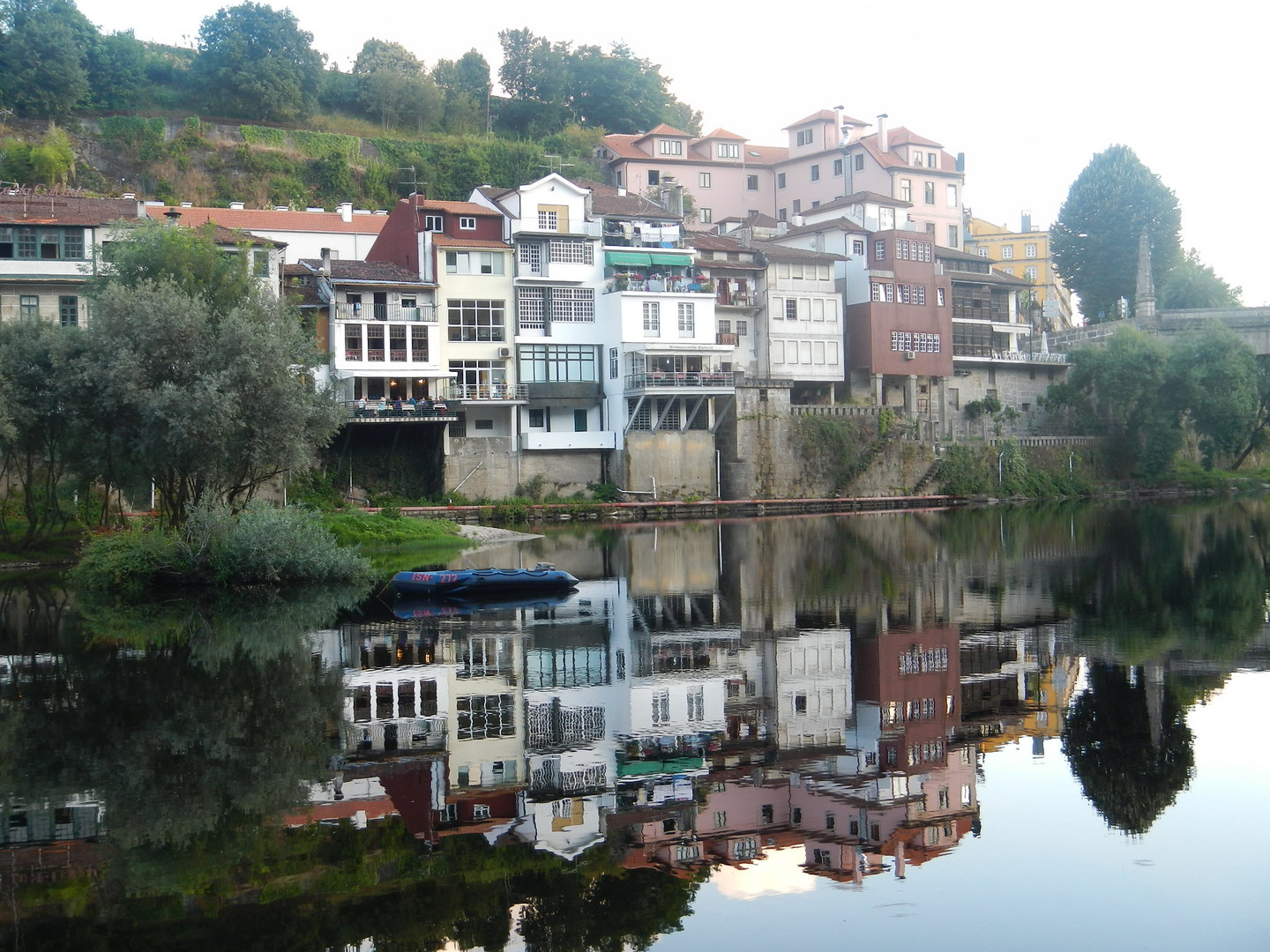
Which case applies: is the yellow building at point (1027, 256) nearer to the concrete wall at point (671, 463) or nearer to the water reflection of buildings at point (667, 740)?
the concrete wall at point (671, 463)

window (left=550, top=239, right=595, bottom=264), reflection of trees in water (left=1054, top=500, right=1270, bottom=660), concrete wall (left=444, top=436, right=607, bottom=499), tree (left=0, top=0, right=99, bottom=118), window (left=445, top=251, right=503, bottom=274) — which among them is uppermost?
tree (left=0, top=0, right=99, bottom=118)

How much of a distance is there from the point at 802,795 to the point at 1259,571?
2335 cm

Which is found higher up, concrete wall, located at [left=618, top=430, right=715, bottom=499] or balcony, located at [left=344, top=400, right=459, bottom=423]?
balcony, located at [left=344, top=400, right=459, bottom=423]

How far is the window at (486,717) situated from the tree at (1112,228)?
8513 centimetres

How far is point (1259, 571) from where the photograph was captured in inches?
1280

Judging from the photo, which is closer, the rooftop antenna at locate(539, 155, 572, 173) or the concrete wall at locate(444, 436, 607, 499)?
the concrete wall at locate(444, 436, 607, 499)

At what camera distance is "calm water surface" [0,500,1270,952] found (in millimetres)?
10539

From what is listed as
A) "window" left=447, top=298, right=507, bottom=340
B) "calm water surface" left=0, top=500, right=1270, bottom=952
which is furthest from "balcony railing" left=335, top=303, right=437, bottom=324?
"calm water surface" left=0, top=500, right=1270, bottom=952

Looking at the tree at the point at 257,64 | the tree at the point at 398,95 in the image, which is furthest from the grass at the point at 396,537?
the tree at the point at 398,95

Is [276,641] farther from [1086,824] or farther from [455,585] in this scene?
[1086,824]

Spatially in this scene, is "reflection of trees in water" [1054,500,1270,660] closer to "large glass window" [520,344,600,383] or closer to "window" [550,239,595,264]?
"large glass window" [520,344,600,383]

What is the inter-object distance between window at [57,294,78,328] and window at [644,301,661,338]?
25252 mm

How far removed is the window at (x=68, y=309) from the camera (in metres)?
52.4

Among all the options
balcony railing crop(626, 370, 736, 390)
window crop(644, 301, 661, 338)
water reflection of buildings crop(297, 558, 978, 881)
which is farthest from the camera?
window crop(644, 301, 661, 338)
